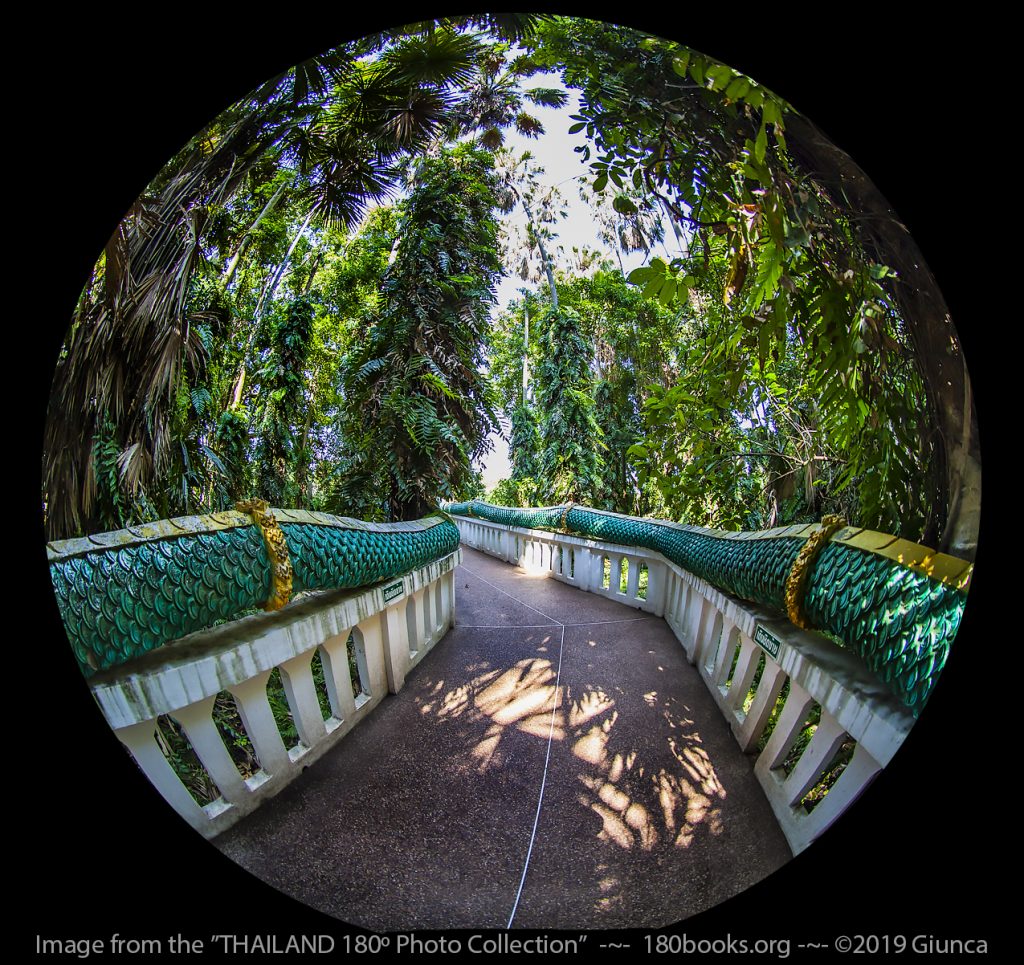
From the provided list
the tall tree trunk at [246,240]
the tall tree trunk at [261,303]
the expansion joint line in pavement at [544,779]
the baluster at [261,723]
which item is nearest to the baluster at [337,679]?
the baluster at [261,723]

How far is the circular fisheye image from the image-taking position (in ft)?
2.52

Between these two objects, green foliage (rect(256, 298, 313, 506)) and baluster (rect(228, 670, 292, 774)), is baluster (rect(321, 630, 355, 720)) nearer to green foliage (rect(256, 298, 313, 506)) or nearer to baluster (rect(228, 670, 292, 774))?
baluster (rect(228, 670, 292, 774))

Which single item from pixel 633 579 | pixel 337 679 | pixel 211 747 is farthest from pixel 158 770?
pixel 633 579

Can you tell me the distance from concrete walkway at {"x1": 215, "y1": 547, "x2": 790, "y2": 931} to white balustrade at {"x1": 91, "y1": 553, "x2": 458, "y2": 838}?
0.06 meters

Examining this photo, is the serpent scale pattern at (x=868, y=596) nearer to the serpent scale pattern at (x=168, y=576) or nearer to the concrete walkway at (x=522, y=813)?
the concrete walkway at (x=522, y=813)

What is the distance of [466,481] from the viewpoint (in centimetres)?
124

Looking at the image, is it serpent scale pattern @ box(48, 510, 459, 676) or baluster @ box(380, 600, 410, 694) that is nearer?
serpent scale pattern @ box(48, 510, 459, 676)

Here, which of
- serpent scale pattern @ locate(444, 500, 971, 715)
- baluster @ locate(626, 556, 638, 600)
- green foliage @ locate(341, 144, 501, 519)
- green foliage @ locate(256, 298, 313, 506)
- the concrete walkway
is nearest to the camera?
serpent scale pattern @ locate(444, 500, 971, 715)

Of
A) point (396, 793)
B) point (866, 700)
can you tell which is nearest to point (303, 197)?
point (396, 793)

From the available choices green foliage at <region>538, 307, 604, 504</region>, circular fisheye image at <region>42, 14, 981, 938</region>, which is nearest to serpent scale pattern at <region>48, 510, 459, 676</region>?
circular fisheye image at <region>42, 14, 981, 938</region>

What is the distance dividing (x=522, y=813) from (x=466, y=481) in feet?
2.75

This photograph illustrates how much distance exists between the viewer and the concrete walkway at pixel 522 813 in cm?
77

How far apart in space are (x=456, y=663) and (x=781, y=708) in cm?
85

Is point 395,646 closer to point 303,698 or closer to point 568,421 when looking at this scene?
point 303,698
